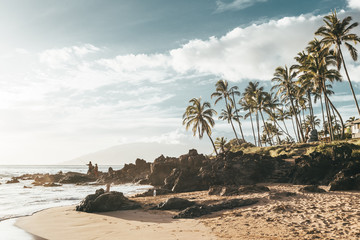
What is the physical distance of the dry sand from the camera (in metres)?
7.86

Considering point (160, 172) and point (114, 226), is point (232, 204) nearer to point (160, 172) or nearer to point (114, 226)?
point (114, 226)

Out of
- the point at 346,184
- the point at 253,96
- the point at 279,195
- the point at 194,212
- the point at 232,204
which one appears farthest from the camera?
the point at 253,96

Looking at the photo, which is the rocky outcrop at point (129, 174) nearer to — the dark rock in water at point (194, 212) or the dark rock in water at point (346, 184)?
the dark rock in water at point (194, 212)

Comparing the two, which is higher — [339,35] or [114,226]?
[339,35]

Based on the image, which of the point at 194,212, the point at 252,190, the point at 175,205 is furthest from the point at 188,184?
the point at 194,212

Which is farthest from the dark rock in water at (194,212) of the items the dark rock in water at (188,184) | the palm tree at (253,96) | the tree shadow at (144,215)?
the palm tree at (253,96)

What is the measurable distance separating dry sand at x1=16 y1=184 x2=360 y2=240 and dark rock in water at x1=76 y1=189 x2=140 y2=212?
36.5 inches

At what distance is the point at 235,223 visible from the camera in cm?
938

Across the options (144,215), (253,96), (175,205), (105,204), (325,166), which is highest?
(253,96)

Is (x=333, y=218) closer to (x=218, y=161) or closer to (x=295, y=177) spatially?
(x=295, y=177)

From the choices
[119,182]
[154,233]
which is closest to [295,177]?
[154,233]

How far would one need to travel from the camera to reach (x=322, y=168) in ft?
62.3

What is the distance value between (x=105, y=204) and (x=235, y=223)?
8209mm

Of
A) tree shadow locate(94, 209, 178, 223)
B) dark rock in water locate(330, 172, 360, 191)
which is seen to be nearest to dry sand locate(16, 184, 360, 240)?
tree shadow locate(94, 209, 178, 223)
